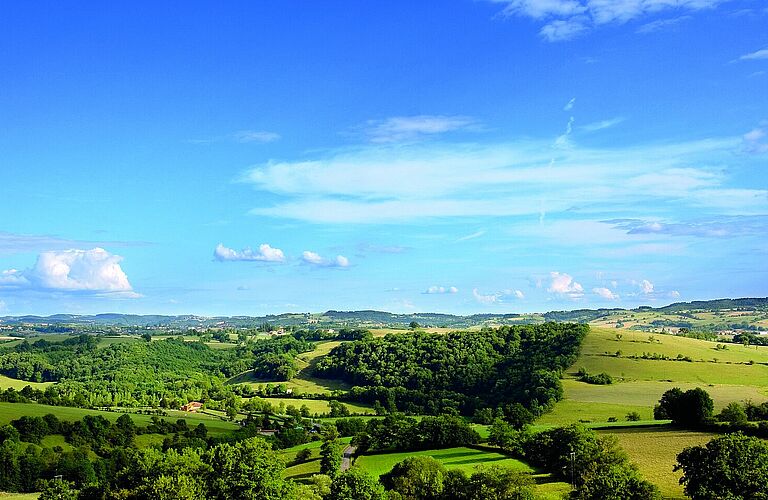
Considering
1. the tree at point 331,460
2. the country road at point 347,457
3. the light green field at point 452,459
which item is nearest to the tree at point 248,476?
the tree at point 331,460

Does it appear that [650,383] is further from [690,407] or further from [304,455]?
[304,455]

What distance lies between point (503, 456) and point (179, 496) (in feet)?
161

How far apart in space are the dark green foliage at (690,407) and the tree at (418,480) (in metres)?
46.0

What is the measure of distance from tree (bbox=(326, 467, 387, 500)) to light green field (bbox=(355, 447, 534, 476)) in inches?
915

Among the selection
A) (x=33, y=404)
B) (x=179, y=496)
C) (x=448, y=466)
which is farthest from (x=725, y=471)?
(x=33, y=404)

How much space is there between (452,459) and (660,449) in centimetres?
2758

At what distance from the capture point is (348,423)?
13038 cm

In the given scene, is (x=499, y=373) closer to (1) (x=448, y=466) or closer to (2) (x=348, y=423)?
(2) (x=348, y=423)

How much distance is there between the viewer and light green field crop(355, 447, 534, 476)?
275ft

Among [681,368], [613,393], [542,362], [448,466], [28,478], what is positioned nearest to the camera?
[448,466]

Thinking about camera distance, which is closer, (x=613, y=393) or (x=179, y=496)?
(x=179, y=496)

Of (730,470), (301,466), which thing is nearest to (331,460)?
(301,466)

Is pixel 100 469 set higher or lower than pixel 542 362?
lower

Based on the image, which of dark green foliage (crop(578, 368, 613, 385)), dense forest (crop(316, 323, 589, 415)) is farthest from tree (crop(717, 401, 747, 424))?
dark green foliage (crop(578, 368, 613, 385))
